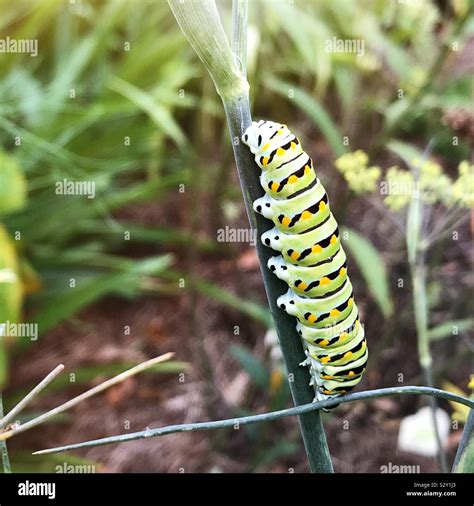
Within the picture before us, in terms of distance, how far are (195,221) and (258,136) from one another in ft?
1.99

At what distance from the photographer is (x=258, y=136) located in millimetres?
335

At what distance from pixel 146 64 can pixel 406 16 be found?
461mm

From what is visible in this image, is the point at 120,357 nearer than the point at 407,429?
No

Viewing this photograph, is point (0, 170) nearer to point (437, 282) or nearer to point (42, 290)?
point (42, 290)

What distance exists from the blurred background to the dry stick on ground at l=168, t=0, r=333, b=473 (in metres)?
0.43

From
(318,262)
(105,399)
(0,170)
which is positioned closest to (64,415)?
(105,399)

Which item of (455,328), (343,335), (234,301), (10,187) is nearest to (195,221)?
(234,301)

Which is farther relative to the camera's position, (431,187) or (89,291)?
(89,291)

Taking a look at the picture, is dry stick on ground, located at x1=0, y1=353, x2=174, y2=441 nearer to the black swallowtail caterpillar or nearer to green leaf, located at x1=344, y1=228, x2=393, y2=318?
the black swallowtail caterpillar

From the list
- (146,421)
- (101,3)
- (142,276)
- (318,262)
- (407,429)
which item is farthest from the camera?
(101,3)

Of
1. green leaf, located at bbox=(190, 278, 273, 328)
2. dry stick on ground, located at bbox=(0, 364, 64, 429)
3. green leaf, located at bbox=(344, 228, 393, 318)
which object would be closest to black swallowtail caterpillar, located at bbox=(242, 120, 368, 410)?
dry stick on ground, located at bbox=(0, 364, 64, 429)

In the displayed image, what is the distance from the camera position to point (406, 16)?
1.00 m

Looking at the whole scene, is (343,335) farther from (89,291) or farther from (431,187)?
(89,291)

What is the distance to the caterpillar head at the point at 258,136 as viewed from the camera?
0.33m
